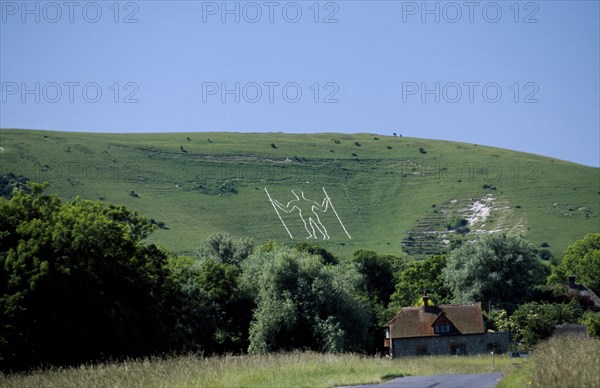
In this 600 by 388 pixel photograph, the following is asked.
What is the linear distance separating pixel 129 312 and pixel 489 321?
46.6 m

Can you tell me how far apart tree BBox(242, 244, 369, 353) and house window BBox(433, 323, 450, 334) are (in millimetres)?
11546

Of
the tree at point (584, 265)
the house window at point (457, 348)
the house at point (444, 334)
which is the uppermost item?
the tree at point (584, 265)

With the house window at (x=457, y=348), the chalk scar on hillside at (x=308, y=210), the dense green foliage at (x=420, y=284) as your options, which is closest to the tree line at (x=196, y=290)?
the dense green foliage at (x=420, y=284)

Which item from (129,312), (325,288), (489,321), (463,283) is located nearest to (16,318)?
(129,312)

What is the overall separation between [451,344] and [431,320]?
9.45ft

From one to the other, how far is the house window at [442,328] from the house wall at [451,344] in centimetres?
48

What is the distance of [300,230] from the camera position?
176m

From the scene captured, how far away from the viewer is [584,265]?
124m

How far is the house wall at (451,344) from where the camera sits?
78375mm

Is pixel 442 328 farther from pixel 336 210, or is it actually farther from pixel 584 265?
pixel 336 210

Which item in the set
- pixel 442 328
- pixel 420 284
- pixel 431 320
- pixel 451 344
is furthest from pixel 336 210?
pixel 451 344

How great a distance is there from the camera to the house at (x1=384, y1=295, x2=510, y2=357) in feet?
258

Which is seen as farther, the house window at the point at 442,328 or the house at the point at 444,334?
the house window at the point at 442,328

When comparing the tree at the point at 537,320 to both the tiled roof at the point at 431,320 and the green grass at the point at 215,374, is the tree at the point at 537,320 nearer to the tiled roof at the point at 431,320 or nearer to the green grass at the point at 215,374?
the tiled roof at the point at 431,320
